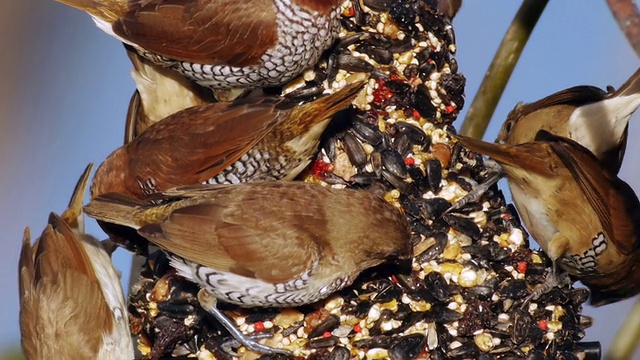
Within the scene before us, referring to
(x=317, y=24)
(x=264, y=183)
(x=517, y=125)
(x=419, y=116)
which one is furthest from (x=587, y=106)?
(x=264, y=183)

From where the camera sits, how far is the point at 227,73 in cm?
584

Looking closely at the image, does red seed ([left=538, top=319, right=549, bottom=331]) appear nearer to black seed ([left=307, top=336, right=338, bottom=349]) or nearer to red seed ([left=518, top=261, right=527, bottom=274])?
red seed ([left=518, top=261, right=527, bottom=274])

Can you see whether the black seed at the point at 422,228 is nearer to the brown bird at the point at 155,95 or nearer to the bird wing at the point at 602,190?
the bird wing at the point at 602,190

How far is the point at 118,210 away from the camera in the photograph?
5602 millimetres

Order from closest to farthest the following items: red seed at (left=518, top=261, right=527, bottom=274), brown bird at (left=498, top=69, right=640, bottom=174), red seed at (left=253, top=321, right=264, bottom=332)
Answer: red seed at (left=253, top=321, right=264, bottom=332)
red seed at (left=518, top=261, right=527, bottom=274)
brown bird at (left=498, top=69, right=640, bottom=174)

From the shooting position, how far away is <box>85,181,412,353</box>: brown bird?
17.1ft

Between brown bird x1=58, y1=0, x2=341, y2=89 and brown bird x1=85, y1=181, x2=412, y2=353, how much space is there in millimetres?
781

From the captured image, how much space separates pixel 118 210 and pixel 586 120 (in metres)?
3.07

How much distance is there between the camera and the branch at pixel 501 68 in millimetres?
6352

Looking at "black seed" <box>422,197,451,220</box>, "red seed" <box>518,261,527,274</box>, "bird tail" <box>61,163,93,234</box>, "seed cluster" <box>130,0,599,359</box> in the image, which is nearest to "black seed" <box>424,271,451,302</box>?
"seed cluster" <box>130,0,599,359</box>

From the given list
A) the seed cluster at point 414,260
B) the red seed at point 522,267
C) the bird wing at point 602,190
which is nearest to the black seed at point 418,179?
the seed cluster at point 414,260

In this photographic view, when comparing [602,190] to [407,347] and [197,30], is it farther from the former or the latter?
[197,30]

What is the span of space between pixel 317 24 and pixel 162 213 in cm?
141

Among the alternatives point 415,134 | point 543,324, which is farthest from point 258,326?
point 543,324
